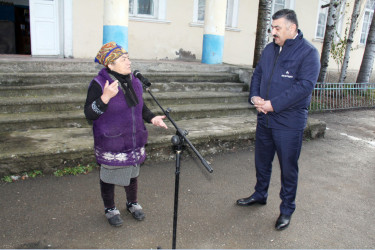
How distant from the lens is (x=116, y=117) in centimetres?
275

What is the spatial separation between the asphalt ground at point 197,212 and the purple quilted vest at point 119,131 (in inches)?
28.2

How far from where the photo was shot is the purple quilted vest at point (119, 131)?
2736 mm

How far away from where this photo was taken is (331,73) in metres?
13.6

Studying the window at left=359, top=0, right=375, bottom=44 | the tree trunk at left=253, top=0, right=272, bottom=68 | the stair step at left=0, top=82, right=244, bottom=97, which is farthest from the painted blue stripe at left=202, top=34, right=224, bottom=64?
the window at left=359, top=0, right=375, bottom=44

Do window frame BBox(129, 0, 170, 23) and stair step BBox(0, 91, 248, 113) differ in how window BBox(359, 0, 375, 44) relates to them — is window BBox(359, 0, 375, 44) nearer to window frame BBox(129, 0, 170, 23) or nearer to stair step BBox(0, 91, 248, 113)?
window frame BBox(129, 0, 170, 23)

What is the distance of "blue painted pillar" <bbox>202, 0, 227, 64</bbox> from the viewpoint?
26.7 ft

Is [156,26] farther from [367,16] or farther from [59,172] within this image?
[367,16]

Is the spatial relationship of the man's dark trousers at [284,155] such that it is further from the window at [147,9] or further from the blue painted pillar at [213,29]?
the window at [147,9]

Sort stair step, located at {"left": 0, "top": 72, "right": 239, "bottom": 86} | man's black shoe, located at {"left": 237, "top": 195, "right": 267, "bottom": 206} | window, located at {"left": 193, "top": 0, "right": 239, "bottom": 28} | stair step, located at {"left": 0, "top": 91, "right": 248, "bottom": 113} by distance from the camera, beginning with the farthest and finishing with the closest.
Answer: window, located at {"left": 193, "top": 0, "right": 239, "bottom": 28} → stair step, located at {"left": 0, "top": 72, "right": 239, "bottom": 86} → stair step, located at {"left": 0, "top": 91, "right": 248, "bottom": 113} → man's black shoe, located at {"left": 237, "top": 195, "right": 267, "bottom": 206}

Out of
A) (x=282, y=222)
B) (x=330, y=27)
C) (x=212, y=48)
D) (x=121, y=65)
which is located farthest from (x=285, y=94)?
(x=330, y=27)

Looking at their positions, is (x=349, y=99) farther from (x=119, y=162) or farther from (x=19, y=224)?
(x=19, y=224)

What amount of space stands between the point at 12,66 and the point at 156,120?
433cm

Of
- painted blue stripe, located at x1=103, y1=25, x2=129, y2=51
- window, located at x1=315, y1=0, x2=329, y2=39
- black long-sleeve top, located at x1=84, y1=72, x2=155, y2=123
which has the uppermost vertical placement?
window, located at x1=315, y1=0, x2=329, y2=39

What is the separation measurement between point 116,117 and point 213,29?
616cm
